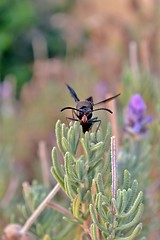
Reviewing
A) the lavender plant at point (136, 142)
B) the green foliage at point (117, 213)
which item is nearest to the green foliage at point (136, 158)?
the lavender plant at point (136, 142)

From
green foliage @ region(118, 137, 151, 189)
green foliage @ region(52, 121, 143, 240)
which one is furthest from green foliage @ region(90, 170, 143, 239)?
green foliage @ region(118, 137, 151, 189)

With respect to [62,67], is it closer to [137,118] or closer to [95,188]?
[137,118]

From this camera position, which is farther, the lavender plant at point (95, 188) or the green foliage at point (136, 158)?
the green foliage at point (136, 158)

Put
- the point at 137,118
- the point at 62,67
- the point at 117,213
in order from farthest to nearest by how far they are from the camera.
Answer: the point at 62,67 < the point at 137,118 < the point at 117,213

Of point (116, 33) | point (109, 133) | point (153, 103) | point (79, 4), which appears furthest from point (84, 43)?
point (109, 133)

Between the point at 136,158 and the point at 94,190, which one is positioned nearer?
the point at 94,190

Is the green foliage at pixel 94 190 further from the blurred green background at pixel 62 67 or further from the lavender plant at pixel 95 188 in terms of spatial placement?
the blurred green background at pixel 62 67

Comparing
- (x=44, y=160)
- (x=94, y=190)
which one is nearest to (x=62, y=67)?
(x=44, y=160)
